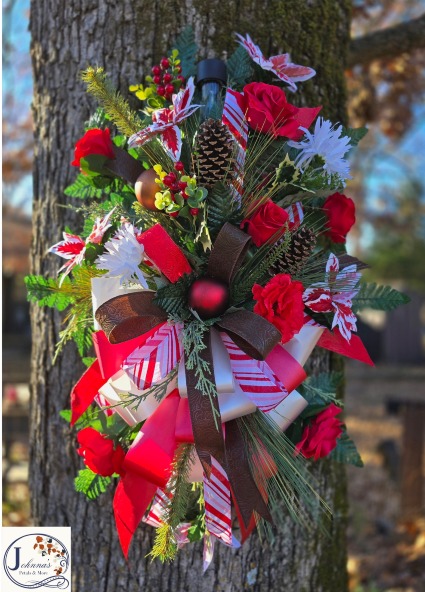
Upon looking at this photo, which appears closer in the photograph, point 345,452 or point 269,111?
point 269,111

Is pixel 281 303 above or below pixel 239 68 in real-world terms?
below

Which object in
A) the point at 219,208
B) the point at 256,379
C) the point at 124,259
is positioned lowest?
the point at 256,379

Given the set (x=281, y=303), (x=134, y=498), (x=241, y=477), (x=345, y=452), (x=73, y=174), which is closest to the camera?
(x=281, y=303)

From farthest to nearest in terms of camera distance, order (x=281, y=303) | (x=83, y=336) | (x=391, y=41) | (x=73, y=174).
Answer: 1. (x=391, y=41)
2. (x=73, y=174)
3. (x=83, y=336)
4. (x=281, y=303)

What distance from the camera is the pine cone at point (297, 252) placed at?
143cm

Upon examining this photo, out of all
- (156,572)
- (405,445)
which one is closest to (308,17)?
A: (156,572)

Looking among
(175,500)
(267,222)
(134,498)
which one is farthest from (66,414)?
(267,222)

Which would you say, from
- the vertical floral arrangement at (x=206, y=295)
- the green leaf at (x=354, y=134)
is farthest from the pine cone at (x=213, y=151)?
the green leaf at (x=354, y=134)

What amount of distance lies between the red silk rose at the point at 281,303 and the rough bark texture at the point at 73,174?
58cm

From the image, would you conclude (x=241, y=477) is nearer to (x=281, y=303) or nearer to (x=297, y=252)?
(x=281, y=303)

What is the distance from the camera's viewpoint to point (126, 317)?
1338 millimetres

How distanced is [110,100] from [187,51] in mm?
347

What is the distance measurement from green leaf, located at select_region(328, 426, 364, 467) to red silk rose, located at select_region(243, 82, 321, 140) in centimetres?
86

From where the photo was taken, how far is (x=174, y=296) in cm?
140
